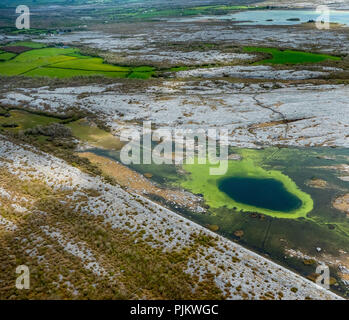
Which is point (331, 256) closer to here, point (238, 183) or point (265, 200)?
point (265, 200)

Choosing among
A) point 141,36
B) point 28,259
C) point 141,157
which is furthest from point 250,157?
point 141,36

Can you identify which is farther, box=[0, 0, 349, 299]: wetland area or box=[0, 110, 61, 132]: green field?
box=[0, 110, 61, 132]: green field

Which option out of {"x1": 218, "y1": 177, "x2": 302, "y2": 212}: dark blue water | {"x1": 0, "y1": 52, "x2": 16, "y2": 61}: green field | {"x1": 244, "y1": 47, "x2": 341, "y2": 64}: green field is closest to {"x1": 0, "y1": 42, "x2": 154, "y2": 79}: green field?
{"x1": 0, "y1": 52, "x2": 16, "y2": 61}: green field

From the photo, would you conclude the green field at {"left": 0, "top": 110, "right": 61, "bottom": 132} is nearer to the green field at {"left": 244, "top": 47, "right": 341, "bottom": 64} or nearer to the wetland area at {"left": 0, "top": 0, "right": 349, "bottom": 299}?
the wetland area at {"left": 0, "top": 0, "right": 349, "bottom": 299}

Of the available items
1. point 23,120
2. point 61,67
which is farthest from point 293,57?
point 23,120

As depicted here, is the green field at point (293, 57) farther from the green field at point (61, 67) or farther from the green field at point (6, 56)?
the green field at point (6, 56)

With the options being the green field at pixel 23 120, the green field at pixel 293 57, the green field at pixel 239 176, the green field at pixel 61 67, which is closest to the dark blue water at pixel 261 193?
the green field at pixel 239 176
